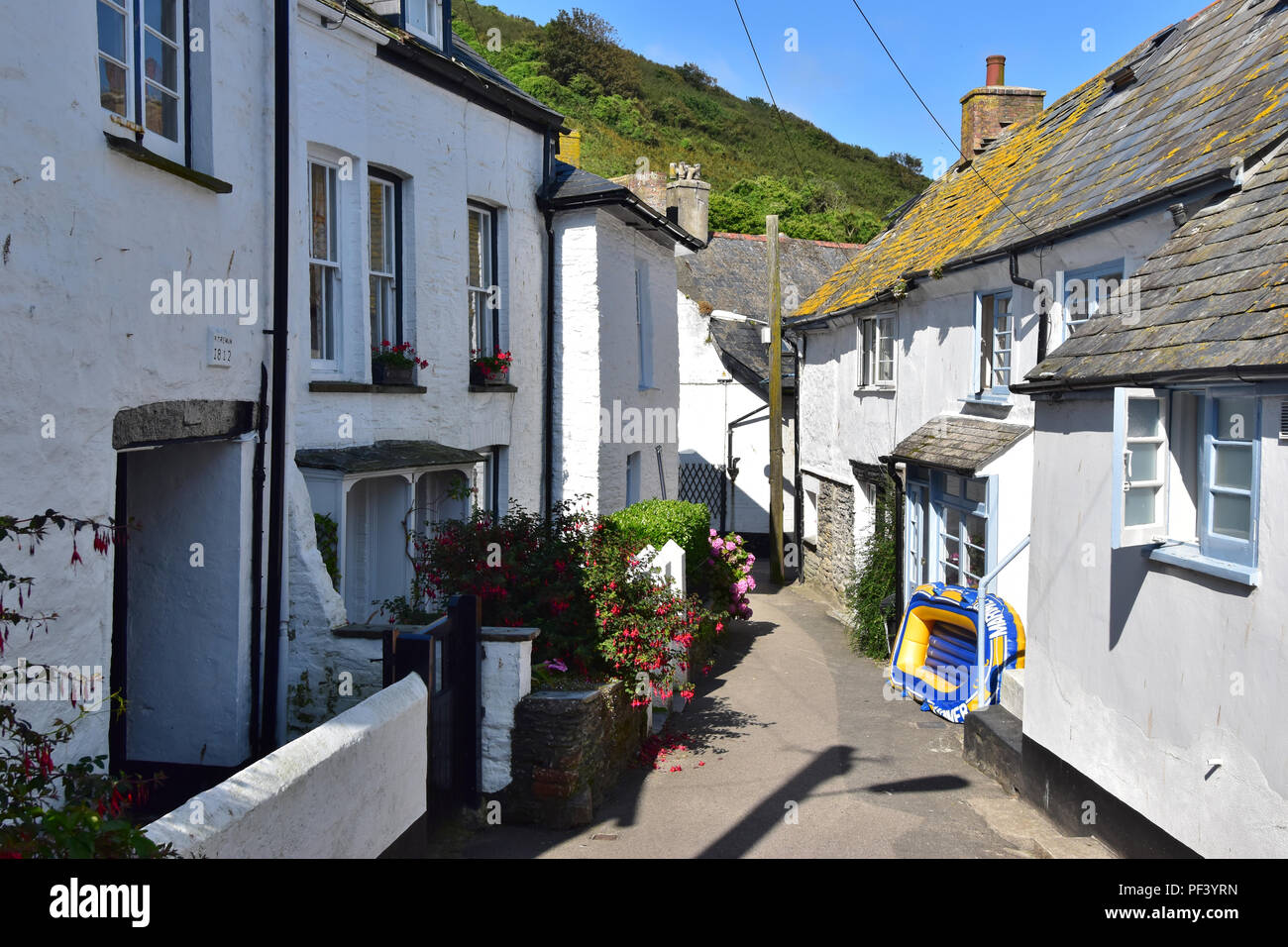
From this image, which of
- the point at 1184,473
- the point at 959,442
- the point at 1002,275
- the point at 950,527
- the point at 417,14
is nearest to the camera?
the point at 1184,473

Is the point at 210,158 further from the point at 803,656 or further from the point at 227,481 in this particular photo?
the point at 803,656

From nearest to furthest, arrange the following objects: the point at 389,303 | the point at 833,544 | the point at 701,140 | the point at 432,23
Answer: the point at 389,303 → the point at 432,23 → the point at 833,544 → the point at 701,140

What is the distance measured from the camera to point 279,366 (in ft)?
23.4

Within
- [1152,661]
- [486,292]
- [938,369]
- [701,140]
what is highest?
[701,140]

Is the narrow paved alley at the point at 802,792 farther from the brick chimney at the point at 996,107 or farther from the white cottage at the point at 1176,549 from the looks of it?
the brick chimney at the point at 996,107

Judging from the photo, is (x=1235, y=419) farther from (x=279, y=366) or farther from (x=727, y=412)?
(x=727, y=412)

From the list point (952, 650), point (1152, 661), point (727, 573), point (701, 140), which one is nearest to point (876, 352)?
point (727, 573)

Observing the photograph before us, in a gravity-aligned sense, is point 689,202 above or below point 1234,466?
above

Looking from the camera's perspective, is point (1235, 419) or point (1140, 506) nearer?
point (1235, 419)

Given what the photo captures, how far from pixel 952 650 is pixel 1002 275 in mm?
4750

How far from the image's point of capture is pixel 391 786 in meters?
5.98

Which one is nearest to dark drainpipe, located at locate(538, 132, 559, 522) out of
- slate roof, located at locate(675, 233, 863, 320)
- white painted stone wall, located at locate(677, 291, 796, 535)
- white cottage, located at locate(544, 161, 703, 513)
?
white cottage, located at locate(544, 161, 703, 513)
